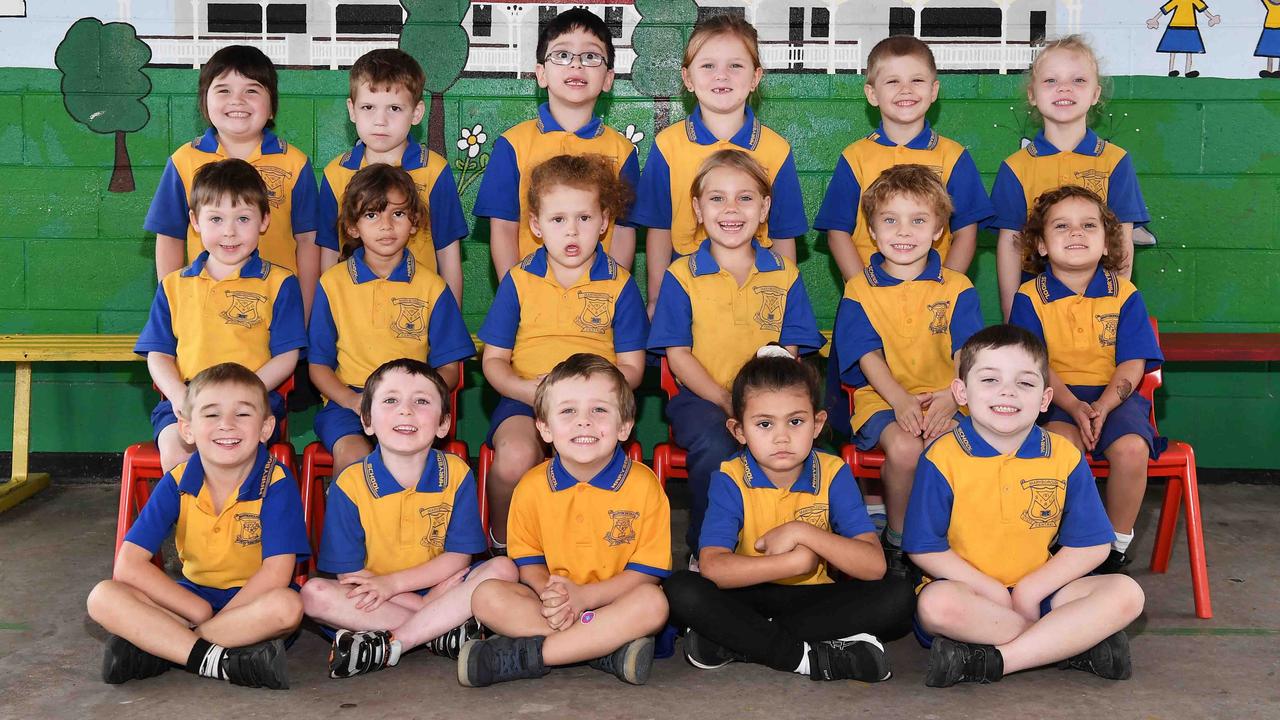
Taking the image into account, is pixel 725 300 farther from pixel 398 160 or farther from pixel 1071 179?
pixel 1071 179

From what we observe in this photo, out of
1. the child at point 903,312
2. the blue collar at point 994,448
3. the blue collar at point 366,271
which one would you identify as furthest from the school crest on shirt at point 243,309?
the blue collar at point 994,448

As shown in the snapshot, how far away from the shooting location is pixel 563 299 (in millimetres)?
3586

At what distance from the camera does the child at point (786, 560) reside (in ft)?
9.51

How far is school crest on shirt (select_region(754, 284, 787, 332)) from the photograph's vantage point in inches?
141

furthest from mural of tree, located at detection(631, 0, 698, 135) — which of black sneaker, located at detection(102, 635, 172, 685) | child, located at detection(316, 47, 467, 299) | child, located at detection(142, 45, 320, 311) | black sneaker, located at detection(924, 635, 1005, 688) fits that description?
black sneaker, located at detection(102, 635, 172, 685)

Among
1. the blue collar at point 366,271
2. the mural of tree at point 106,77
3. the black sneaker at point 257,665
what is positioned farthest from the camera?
the mural of tree at point 106,77

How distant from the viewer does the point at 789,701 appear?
108 inches

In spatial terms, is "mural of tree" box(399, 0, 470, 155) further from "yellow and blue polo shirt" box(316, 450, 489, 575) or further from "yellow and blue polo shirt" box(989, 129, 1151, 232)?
"yellow and blue polo shirt" box(989, 129, 1151, 232)

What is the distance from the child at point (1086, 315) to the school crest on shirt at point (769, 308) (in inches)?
30.2

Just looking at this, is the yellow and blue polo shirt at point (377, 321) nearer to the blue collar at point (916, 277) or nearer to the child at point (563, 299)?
the child at point (563, 299)

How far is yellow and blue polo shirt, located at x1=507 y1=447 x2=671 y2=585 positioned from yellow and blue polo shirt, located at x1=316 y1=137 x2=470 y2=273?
1197mm

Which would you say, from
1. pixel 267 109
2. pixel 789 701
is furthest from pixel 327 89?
pixel 789 701

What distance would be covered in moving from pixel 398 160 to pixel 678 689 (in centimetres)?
205

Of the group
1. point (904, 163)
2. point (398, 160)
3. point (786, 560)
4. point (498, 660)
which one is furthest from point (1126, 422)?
point (398, 160)
